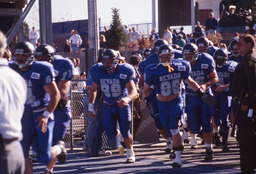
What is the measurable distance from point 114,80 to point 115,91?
0.20m

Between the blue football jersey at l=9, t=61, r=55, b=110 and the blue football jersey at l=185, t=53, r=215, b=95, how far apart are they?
3.44 metres

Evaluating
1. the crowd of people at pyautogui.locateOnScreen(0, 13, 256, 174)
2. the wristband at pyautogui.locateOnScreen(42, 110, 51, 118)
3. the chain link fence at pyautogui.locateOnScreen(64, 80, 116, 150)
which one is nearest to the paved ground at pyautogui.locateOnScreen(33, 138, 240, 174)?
the crowd of people at pyautogui.locateOnScreen(0, 13, 256, 174)

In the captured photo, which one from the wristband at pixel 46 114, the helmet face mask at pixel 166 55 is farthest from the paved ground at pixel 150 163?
the wristband at pixel 46 114

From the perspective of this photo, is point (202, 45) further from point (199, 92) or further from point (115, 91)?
point (115, 91)

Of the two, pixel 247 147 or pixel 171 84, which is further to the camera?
pixel 171 84

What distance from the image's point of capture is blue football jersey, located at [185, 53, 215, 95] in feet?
31.5

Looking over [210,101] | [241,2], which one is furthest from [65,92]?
[241,2]

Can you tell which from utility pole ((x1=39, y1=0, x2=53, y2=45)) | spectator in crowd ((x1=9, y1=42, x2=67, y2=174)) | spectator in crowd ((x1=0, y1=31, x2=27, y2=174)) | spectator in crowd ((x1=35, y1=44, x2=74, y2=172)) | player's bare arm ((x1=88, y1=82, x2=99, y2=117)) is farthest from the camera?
utility pole ((x1=39, y1=0, x2=53, y2=45))

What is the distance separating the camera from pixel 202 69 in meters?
9.70

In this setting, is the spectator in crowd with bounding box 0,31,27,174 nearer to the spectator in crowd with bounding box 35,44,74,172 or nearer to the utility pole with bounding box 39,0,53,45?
the spectator in crowd with bounding box 35,44,74,172

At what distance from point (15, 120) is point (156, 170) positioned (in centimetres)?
444

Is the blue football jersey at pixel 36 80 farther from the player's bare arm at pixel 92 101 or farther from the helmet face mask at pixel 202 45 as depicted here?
the helmet face mask at pixel 202 45

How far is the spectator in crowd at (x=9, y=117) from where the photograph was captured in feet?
14.6

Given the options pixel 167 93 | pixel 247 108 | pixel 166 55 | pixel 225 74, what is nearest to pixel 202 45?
pixel 225 74
